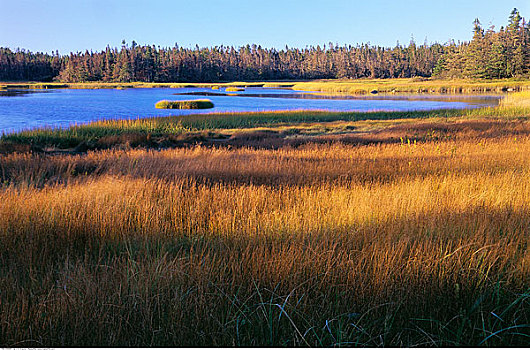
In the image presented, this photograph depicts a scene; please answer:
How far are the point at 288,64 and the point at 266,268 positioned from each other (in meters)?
192

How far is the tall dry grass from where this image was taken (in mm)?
3008

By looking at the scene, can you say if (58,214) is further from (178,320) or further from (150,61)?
(150,61)

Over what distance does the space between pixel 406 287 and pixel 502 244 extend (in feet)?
4.89

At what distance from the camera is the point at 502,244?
14.2ft

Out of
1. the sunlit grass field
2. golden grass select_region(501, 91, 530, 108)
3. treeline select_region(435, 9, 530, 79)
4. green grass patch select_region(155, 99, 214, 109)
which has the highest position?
treeline select_region(435, 9, 530, 79)

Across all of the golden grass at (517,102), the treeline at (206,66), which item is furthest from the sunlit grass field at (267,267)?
the treeline at (206,66)

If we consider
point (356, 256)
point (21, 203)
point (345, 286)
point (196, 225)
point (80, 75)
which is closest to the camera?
point (345, 286)

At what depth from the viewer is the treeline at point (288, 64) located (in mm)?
99312

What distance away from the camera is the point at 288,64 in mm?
187875

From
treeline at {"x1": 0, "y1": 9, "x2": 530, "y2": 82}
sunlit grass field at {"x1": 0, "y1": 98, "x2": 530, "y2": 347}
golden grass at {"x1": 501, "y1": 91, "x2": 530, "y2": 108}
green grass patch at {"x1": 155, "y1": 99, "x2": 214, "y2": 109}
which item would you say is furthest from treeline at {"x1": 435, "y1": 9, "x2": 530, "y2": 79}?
sunlit grass field at {"x1": 0, "y1": 98, "x2": 530, "y2": 347}

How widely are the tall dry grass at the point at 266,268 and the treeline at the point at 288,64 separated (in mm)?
107872

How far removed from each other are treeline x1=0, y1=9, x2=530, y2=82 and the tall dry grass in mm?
107872

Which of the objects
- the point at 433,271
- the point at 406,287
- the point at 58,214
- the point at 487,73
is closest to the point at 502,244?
the point at 433,271

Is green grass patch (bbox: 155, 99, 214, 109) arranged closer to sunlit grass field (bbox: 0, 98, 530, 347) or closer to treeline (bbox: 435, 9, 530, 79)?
sunlit grass field (bbox: 0, 98, 530, 347)
